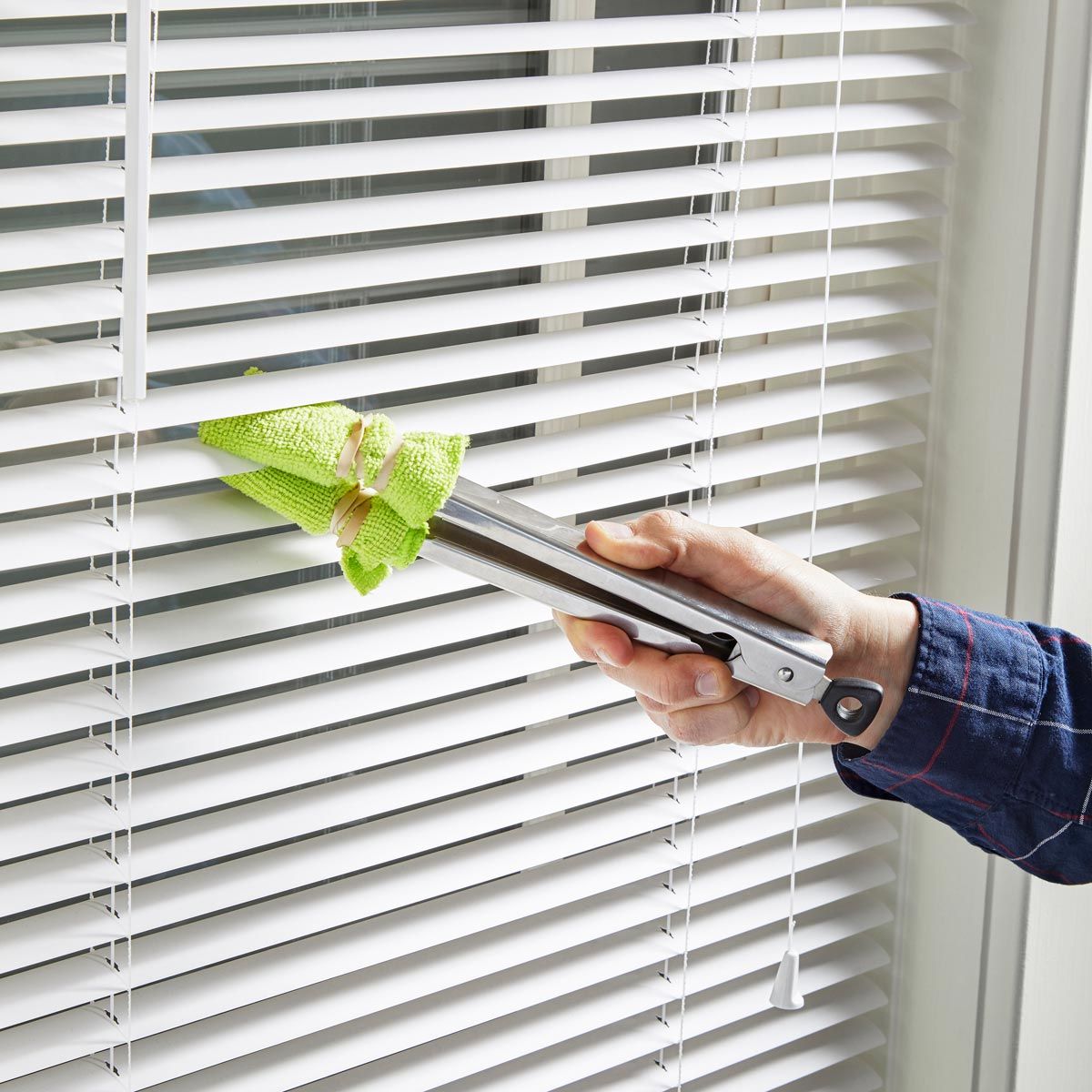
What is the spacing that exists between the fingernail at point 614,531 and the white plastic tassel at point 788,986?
34 cm

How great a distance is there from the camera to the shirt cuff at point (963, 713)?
0.79 m

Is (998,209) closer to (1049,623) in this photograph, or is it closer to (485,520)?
(1049,623)

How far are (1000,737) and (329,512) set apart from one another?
17.0 inches

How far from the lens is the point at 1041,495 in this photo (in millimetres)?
961

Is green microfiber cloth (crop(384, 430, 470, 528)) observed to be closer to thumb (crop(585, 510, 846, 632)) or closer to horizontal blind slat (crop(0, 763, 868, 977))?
thumb (crop(585, 510, 846, 632))

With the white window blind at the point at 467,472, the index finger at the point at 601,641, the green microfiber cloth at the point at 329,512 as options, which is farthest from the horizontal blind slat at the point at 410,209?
the index finger at the point at 601,641

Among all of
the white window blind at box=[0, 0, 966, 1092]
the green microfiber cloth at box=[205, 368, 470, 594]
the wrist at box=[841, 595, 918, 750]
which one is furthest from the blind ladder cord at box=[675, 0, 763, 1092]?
the green microfiber cloth at box=[205, 368, 470, 594]

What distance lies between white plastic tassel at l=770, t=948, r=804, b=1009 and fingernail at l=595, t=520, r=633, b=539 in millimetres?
336

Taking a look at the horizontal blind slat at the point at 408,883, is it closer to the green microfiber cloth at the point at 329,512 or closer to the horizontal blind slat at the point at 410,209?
the green microfiber cloth at the point at 329,512

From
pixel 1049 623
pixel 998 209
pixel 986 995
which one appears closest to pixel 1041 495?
pixel 1049 623

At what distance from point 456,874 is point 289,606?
0.20 meters

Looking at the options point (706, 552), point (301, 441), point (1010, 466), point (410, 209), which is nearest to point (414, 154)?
point (410, 209)

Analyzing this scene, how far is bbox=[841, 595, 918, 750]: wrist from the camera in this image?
0.79m

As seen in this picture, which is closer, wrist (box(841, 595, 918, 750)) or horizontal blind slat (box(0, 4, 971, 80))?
horizontal blind slat (box(0, 4, 971, 80))
